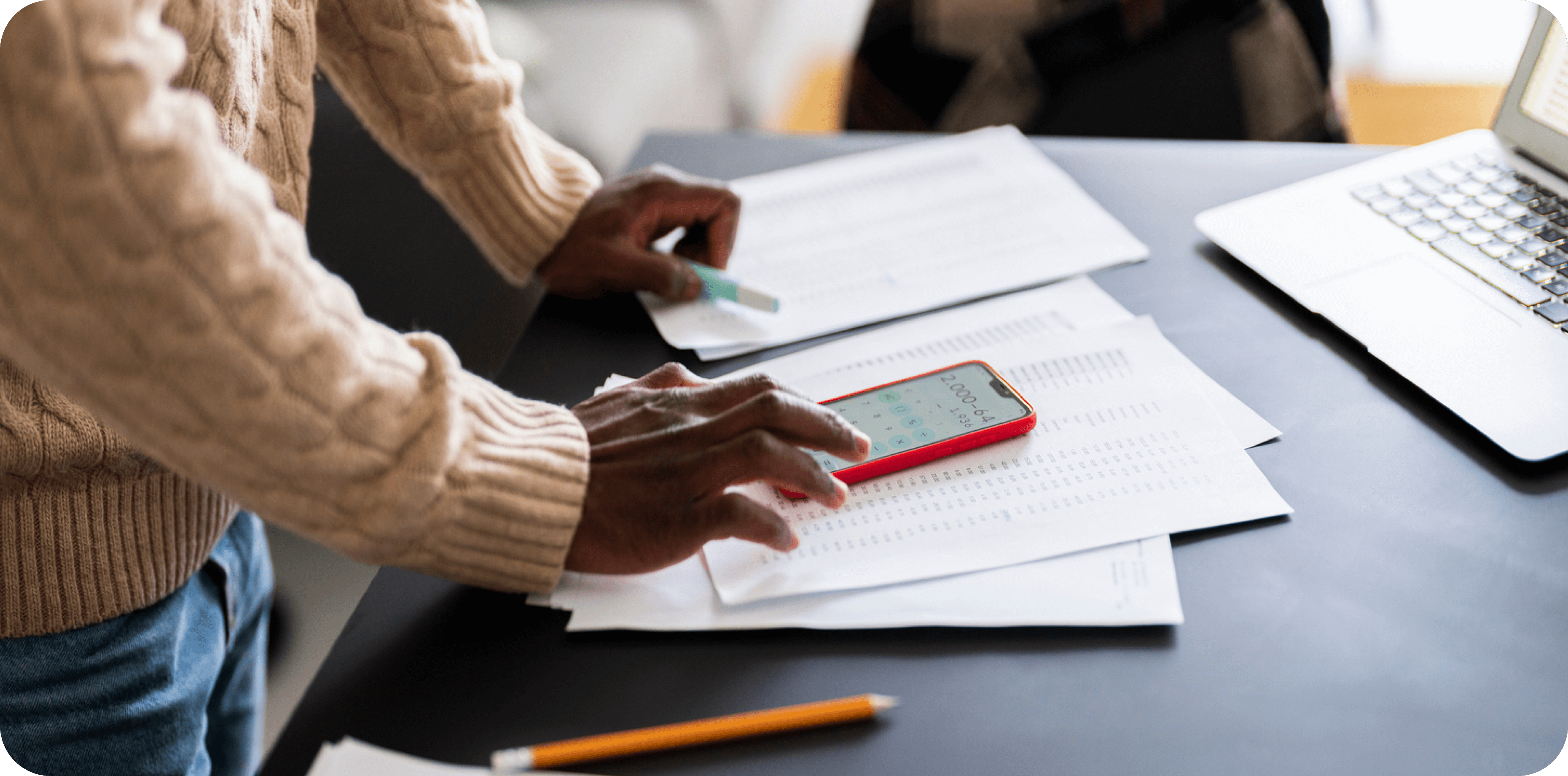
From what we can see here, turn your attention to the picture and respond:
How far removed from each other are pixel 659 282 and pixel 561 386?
0.12m

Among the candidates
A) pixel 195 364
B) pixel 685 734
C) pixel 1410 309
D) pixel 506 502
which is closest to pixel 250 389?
pixel 195 364

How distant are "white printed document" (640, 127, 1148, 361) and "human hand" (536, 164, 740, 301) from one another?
22 mm

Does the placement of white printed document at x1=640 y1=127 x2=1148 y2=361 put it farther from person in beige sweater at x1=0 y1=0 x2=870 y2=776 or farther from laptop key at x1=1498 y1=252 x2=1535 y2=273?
laptop key at x1=1498 y1=252 x2=1535 y2=273

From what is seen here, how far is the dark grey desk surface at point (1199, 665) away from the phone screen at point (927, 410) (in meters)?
0.13

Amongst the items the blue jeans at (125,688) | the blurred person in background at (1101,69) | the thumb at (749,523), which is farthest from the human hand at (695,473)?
the blurred person in background at (1101,69)

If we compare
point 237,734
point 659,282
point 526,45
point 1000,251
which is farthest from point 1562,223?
point 526,45

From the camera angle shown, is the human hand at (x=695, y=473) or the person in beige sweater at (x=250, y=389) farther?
the human hand at (x=695, y=473)

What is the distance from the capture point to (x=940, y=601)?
526 mm

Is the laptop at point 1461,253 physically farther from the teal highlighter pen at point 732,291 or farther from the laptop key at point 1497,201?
the teal highlighter pen at point 732,291

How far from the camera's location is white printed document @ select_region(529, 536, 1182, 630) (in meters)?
0.52

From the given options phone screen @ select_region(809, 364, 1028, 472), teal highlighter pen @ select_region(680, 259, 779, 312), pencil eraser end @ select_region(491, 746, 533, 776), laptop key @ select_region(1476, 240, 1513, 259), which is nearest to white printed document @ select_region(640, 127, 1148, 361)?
teal highlighter pen @ select_region(680, 259, 779, 312)

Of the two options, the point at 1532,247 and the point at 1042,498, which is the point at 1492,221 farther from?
the point at 1042,498

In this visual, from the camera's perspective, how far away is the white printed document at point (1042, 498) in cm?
55

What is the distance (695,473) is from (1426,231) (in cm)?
56
